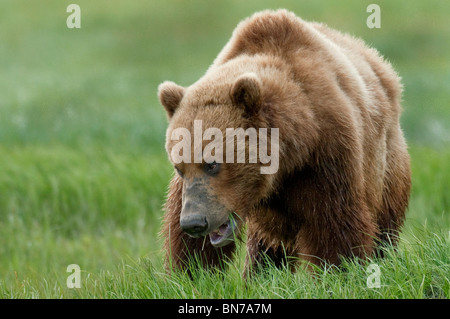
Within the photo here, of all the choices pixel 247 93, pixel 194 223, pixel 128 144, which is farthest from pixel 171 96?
pixel 128 144

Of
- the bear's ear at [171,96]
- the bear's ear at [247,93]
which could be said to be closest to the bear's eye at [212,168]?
the bear's ear at [247,93]

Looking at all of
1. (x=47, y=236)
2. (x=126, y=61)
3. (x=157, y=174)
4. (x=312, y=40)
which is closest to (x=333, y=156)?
(x=312, y=40)

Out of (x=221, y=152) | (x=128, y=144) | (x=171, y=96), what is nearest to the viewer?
(x=221, y=152)

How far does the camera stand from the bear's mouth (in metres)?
4.64

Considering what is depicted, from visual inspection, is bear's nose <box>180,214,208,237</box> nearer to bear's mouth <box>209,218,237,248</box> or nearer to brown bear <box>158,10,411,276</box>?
brown bear <box>158,10,411,276</box>

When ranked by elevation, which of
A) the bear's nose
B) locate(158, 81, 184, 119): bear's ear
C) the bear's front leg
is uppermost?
locate(158, 81, 184, 119): bear's ear

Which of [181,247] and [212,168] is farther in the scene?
[181,247]

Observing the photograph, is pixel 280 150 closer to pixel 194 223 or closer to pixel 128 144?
pixel 194 223

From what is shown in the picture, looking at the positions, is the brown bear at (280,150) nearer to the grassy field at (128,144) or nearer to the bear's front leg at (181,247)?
the bear's front leg at (181,247)

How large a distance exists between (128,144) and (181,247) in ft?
19.9

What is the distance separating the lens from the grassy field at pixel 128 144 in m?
4.62

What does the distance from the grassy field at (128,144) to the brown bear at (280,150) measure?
277 mm

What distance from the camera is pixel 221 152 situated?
4461mm

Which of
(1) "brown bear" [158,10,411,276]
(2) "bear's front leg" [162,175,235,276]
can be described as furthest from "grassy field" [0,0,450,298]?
(1) "brown bear" [158,10,411,276]
